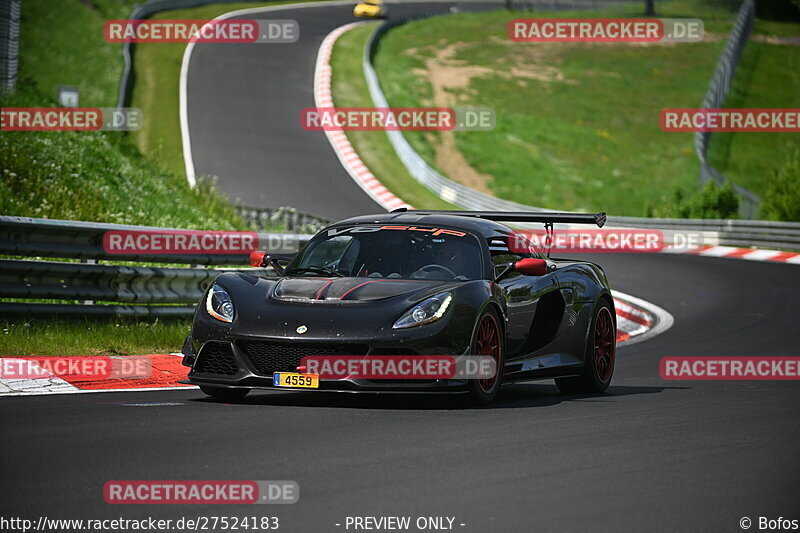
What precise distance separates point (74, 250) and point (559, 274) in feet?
13.2

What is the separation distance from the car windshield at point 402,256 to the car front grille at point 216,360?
111 centimetres

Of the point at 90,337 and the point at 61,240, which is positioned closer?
the point at 90,337

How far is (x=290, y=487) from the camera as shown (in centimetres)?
530

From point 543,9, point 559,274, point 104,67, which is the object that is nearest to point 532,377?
point 559,274

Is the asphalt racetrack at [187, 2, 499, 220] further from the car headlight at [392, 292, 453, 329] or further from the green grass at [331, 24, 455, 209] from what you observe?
the car headlight at [392, 292, 453, 329]

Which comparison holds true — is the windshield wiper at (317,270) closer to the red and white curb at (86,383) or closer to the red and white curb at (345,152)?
the red and white curb at (86,383)

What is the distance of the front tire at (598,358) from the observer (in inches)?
393

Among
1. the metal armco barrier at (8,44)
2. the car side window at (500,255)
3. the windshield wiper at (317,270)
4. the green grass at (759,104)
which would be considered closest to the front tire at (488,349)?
the car side window at (500,255)

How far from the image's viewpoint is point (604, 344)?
10.4 metres

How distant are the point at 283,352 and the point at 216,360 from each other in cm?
50

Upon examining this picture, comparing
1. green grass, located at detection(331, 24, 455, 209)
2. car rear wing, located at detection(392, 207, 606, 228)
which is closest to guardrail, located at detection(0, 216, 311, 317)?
car rear wing, located at detection(392, 207, 606, 228)

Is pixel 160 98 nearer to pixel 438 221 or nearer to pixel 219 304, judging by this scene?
pixel 438 221

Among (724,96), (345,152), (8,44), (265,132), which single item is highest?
(8,44)

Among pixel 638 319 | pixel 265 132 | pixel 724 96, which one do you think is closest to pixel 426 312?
pixel 638 319
